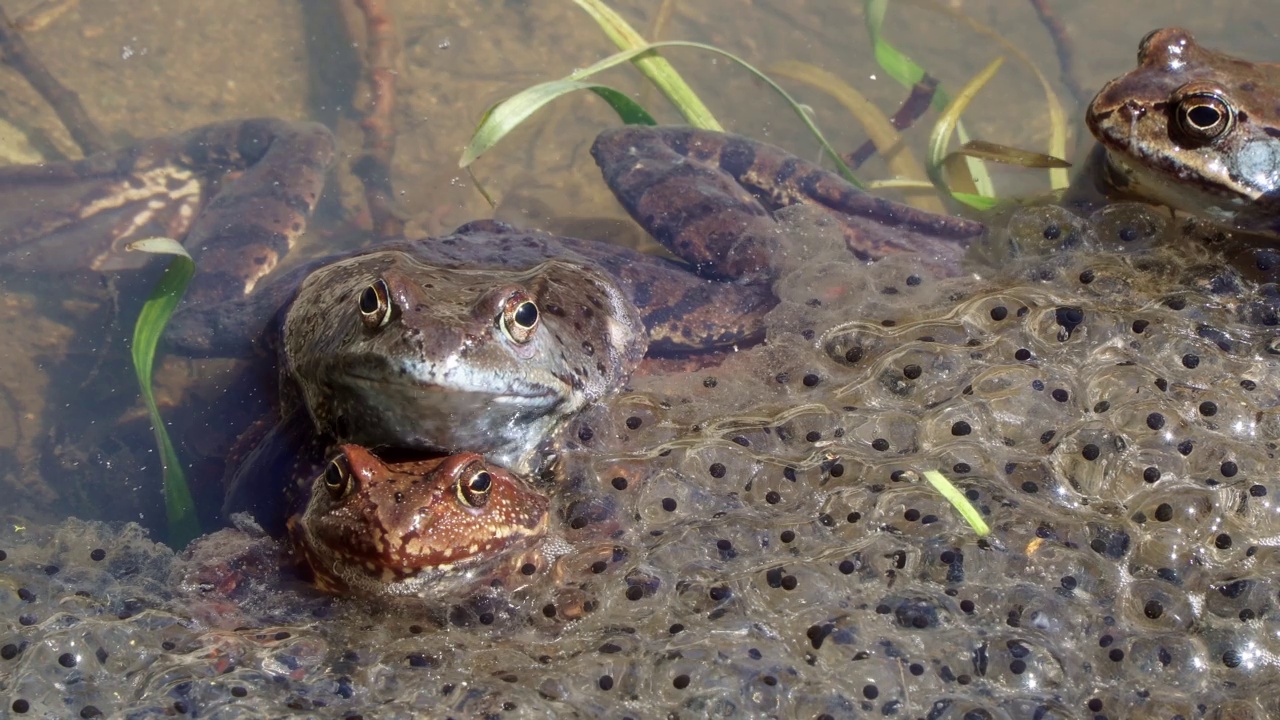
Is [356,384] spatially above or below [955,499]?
above

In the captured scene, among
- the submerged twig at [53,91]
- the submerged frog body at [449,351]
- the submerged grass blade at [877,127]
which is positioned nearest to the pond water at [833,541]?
the submerged frog body at [449,351]

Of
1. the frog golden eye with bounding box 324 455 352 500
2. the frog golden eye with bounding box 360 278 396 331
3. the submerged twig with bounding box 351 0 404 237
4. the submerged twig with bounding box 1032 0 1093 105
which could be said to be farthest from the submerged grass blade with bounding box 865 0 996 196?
the frog golden eye with bounding box 324 455 352 500

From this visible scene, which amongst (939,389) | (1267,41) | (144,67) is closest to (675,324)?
(939,389)

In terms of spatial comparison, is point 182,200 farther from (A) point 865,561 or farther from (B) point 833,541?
(A) point 865,561

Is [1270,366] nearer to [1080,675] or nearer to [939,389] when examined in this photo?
[939,389]

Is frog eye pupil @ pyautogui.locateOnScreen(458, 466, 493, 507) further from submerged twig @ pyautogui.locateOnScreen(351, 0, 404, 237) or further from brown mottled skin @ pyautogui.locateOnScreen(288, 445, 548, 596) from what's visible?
submerged twig @ pyautogui.locateOnScreen(351, 0, 404, 237)

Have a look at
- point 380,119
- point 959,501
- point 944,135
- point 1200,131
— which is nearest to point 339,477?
point 959,501

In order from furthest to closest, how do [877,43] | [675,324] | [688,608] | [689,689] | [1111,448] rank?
[877,43] < [675,324] < [1111,448] < [688,608] < [689,689]

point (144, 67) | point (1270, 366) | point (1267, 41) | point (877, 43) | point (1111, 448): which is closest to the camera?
point (1111, 448)
